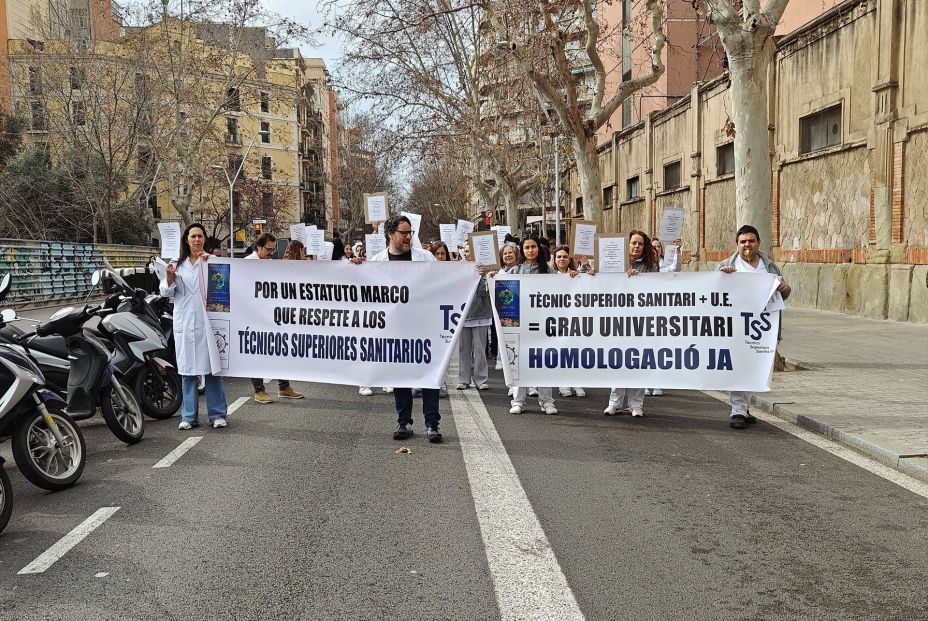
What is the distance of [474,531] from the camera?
497cm

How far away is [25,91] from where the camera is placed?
30375 mm

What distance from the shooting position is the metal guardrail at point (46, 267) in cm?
2158

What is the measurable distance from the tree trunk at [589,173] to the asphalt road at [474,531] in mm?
13739

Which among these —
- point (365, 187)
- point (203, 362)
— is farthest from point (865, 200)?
point (365, 187)

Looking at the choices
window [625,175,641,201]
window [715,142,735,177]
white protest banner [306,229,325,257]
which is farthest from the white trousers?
window [625,175,641,201]

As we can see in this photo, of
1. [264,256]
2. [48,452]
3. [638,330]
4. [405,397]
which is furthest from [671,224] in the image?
[48,452]

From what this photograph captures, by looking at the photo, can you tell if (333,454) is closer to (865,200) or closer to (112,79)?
(865,200)

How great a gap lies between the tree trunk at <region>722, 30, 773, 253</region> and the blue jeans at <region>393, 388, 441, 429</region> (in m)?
6.48

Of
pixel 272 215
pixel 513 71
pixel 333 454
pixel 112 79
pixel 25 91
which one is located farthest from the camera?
pixel 272 215

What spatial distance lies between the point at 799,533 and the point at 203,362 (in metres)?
5.52

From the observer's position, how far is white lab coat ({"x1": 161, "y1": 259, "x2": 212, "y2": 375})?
8203 mm

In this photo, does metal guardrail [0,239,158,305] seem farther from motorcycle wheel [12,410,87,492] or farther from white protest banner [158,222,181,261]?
motorcycle wheel [12,410,87,492]

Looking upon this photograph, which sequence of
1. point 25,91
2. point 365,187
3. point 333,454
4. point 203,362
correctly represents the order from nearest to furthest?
point 333,454 < point 203,362 < point 25,91 < point 365,187

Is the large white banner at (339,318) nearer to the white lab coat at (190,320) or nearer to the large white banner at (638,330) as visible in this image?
the white lab coat at (190,320)
